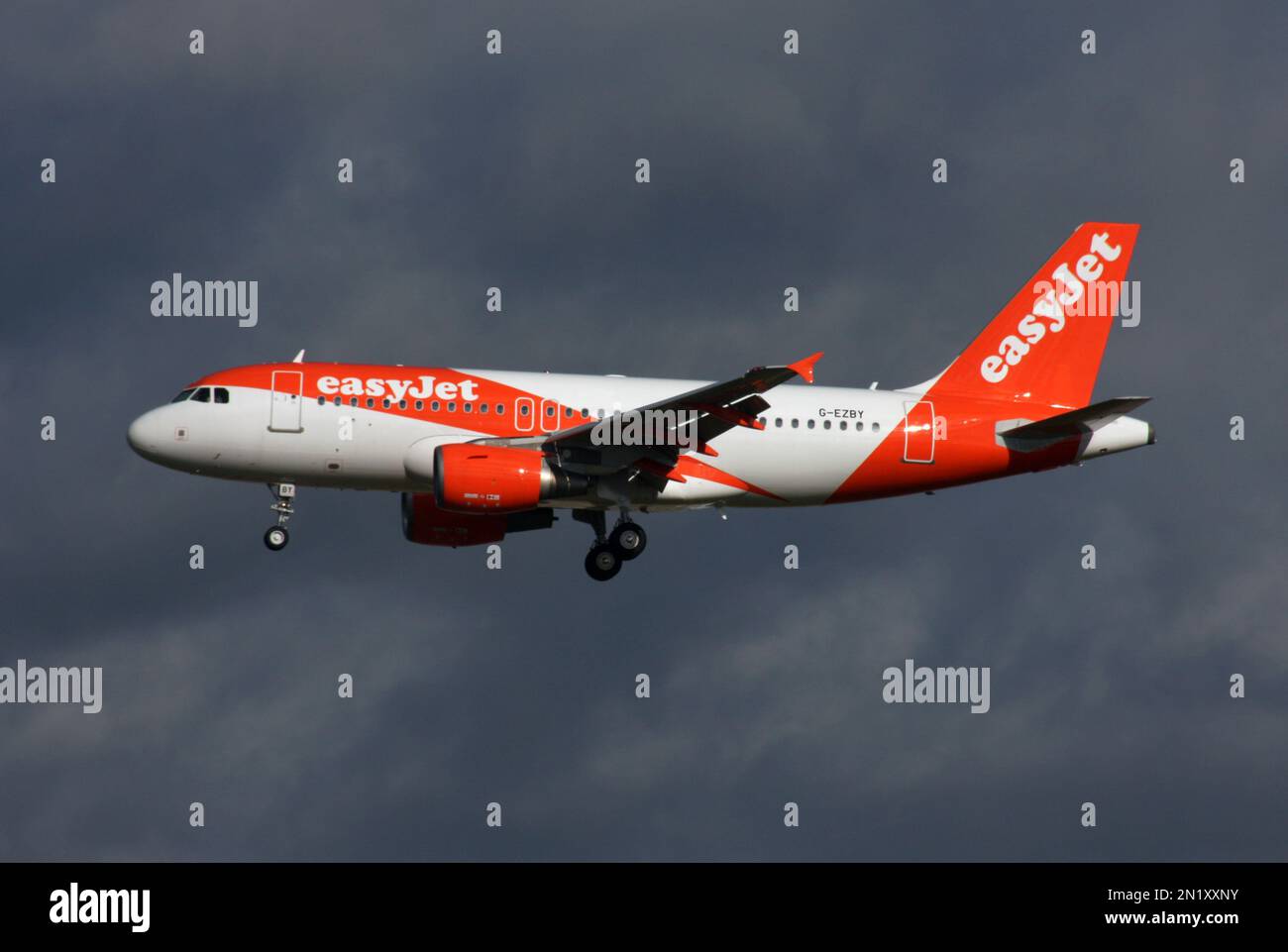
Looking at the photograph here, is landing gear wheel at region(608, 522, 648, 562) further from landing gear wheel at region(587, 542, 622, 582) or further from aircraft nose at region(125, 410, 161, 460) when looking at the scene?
aircraft nose at region(125, 410, 161, 460)

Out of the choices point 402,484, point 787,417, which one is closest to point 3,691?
point 402,484

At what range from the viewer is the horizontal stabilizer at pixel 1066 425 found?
5534 centimetres

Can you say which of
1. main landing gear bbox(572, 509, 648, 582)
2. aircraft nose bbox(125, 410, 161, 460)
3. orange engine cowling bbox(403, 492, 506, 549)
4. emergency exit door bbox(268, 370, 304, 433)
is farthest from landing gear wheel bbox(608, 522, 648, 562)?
aircraft nose bbox(125, 410, 161, 460)

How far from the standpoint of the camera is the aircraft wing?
2093 inches

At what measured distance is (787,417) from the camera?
56.6m

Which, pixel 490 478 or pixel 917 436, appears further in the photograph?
pixel 917 436

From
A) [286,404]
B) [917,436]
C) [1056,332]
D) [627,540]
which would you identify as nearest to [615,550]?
[627,540]

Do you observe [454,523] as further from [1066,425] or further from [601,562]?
[1066,425]

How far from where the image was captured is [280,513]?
2149 inches

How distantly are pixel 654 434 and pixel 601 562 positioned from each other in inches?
169

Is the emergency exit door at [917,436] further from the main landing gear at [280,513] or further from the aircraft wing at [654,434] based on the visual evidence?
the main landing gear at [280,513]

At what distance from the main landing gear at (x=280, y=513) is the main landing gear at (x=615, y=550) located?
799cm

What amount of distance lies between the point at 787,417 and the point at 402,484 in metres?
10.3
